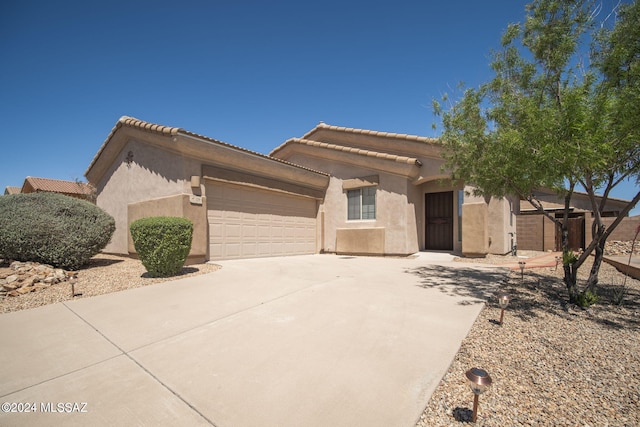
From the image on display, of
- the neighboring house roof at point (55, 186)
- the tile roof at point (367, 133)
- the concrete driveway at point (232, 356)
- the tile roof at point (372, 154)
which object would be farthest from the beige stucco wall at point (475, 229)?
the neighboring house roof at point (55, 186)

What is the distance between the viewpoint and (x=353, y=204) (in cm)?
1352

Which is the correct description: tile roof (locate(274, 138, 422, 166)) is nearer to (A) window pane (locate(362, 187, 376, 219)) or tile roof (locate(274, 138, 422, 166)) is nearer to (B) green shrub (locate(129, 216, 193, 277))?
(A) window pane (locate(362, 187, 376, 219))

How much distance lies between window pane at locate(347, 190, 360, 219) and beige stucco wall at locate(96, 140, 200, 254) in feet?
22.1

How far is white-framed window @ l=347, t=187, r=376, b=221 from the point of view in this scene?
1295 cm

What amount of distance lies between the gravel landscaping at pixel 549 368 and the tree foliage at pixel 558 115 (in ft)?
3.60

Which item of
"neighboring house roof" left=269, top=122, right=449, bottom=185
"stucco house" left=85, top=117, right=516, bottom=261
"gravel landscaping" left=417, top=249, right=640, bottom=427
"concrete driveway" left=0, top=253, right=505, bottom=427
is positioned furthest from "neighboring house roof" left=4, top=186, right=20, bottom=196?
"gravel landscaping" left=417, top=249, right=640, bottom=427

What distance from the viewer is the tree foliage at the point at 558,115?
4.27 metres

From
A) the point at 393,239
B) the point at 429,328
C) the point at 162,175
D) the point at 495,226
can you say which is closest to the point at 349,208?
the point at 393,239

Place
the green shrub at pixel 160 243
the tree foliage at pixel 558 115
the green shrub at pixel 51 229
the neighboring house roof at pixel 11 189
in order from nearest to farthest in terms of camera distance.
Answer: the tree foliage at pixel 558 115
the green shrub at pixel 160 243
the green shrub at pixel 51 229
the neighboring house roof at pixel 11 189

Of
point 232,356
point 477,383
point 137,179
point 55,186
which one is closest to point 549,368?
point 477,383

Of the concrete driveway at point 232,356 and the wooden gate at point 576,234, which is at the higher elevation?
the wooden gate at point 576,234

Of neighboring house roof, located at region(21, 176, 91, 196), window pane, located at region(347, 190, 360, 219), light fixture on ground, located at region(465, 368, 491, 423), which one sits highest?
neighboring house roof, located at region(21, 176, 91, 196)

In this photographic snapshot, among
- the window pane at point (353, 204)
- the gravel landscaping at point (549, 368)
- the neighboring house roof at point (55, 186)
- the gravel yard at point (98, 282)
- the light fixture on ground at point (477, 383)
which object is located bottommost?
the gravel landscaping at point (549, 368)

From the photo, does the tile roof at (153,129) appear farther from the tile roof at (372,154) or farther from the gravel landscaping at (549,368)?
the gravel landscaping at (549,368)
